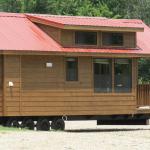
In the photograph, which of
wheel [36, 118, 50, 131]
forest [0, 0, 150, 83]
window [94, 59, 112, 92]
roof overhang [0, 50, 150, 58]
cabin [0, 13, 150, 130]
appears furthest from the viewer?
forest [0, 0, 150, 83]

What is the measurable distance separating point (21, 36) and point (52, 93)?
2.74 metres

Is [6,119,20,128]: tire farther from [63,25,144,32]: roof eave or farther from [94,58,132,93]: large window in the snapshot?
[63,25,144,32]: roof eave

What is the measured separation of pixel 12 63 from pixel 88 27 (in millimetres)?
3804

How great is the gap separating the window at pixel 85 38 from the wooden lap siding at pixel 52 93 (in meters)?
0.83

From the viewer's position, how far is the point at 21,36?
2902 cm

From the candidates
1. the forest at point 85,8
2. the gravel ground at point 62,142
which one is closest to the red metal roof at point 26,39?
the gravel ground at point 62,142

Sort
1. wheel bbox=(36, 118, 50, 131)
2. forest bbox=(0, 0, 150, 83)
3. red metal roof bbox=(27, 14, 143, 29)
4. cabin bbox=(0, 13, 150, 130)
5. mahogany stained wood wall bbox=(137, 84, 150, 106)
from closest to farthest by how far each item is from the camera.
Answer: cabin bbox=(0, 13, 150, 130)
wheel bbox=(36, 118, 50, 131)
red metal roof bbox=(27, 14, 143, 29)
mahogany stained wood wall bbox=(137, 84, 150, 106)
forest bbox=(0, 0, 150, 83)

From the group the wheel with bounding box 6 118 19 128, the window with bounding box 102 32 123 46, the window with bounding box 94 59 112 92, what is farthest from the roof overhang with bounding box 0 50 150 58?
the wheel with bounding box 6 118 19 128

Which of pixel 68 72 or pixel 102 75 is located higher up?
pixel 68 72

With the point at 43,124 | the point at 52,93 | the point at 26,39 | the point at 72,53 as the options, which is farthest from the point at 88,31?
the point at 43,124

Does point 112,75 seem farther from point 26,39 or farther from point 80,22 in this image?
point 26,39

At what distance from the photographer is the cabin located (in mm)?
27812

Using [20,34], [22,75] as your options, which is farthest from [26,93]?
[20,34]

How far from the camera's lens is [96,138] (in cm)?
2295
